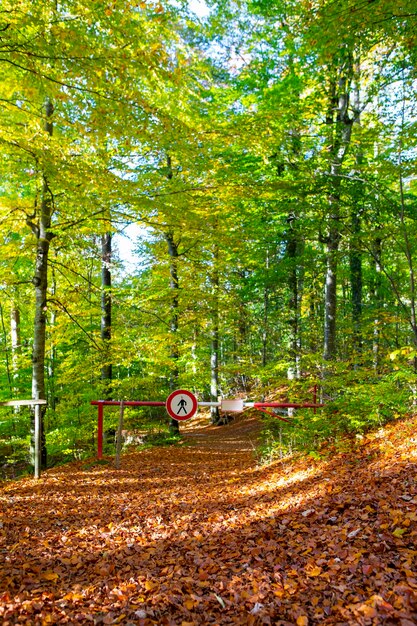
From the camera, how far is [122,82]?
4445 mm

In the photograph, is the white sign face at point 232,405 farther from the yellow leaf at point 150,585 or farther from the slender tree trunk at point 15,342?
the slender tree trunk at point 15,342

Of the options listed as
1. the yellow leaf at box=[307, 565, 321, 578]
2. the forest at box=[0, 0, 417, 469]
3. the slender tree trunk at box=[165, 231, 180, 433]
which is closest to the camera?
the yellow leaf at box=[307, 565, 321, 578]

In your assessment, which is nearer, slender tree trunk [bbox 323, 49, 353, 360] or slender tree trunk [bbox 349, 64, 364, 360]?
slender tree trunk [bbox 349, 64, 364, 360]

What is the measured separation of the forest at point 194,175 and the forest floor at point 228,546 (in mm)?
1704

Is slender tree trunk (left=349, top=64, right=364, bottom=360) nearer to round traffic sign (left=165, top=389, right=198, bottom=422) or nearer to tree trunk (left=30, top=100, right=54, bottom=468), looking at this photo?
round traffic sign (left=165, top=389, right=198, bottom=422)

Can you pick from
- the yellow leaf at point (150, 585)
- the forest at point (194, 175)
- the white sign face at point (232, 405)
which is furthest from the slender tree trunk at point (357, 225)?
the yellow leaf at point (150, 585)

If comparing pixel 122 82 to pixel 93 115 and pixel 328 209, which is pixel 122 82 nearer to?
pixel 93 115

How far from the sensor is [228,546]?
351 centimetres

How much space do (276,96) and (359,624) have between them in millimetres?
9817

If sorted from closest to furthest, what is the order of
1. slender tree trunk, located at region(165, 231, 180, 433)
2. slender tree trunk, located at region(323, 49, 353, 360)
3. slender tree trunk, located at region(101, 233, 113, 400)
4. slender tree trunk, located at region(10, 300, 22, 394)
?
1. slender tree trunk, located at region(323, 49, 353, 360)
2. slender tree trunk, located at region(101, 233, 113, 400)
3. slender tree trunk, located at region(10, 300, 22, 394)
4. slender tree trunk, located at region(165, 231, 180, 433)

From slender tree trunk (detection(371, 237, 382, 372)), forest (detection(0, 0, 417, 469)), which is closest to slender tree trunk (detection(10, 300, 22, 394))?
forest (detection(0, 0, 417, 469))

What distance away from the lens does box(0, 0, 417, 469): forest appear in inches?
184

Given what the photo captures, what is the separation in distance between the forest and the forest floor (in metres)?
1.70

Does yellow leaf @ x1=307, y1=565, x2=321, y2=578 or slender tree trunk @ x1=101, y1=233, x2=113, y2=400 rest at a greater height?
slender tree trunk @ x1=101, y1=233, x2=113, y2=400
